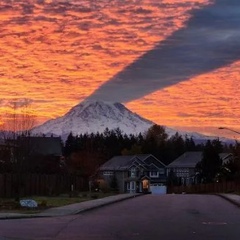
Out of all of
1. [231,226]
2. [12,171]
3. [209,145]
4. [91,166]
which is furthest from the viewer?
[209,145]

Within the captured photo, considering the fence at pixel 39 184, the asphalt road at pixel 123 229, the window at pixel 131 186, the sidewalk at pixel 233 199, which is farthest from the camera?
the window at pixel 131 186

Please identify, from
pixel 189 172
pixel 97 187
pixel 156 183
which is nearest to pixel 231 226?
pixel 97 187

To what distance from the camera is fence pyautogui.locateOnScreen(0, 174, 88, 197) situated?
5416 centimetres

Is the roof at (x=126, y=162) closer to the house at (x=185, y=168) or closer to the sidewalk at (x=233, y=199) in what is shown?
the house at (x=185, y=168)

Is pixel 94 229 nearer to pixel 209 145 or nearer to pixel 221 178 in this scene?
pixel 221 178

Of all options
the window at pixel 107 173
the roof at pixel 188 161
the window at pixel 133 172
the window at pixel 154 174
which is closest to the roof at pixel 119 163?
the window at pixel 107 173

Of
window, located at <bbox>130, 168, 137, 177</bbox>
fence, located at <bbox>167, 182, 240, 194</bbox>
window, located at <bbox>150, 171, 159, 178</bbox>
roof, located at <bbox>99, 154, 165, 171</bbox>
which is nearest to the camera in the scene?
fence, located at <bbox>167, 182, 240, 194</bbox>

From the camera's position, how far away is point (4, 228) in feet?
76.7

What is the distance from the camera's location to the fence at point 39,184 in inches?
2132

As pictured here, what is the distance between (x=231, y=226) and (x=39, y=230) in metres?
7.60

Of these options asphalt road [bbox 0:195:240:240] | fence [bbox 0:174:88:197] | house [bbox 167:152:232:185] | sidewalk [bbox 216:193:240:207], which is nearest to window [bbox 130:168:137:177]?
house [bbox 167:152:232:185]

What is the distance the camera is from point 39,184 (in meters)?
62.0

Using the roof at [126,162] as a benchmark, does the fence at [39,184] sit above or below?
below

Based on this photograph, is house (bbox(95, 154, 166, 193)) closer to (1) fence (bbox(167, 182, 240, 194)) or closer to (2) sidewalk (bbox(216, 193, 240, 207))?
(1) fence (bbox(167, 182, 240, 194))
